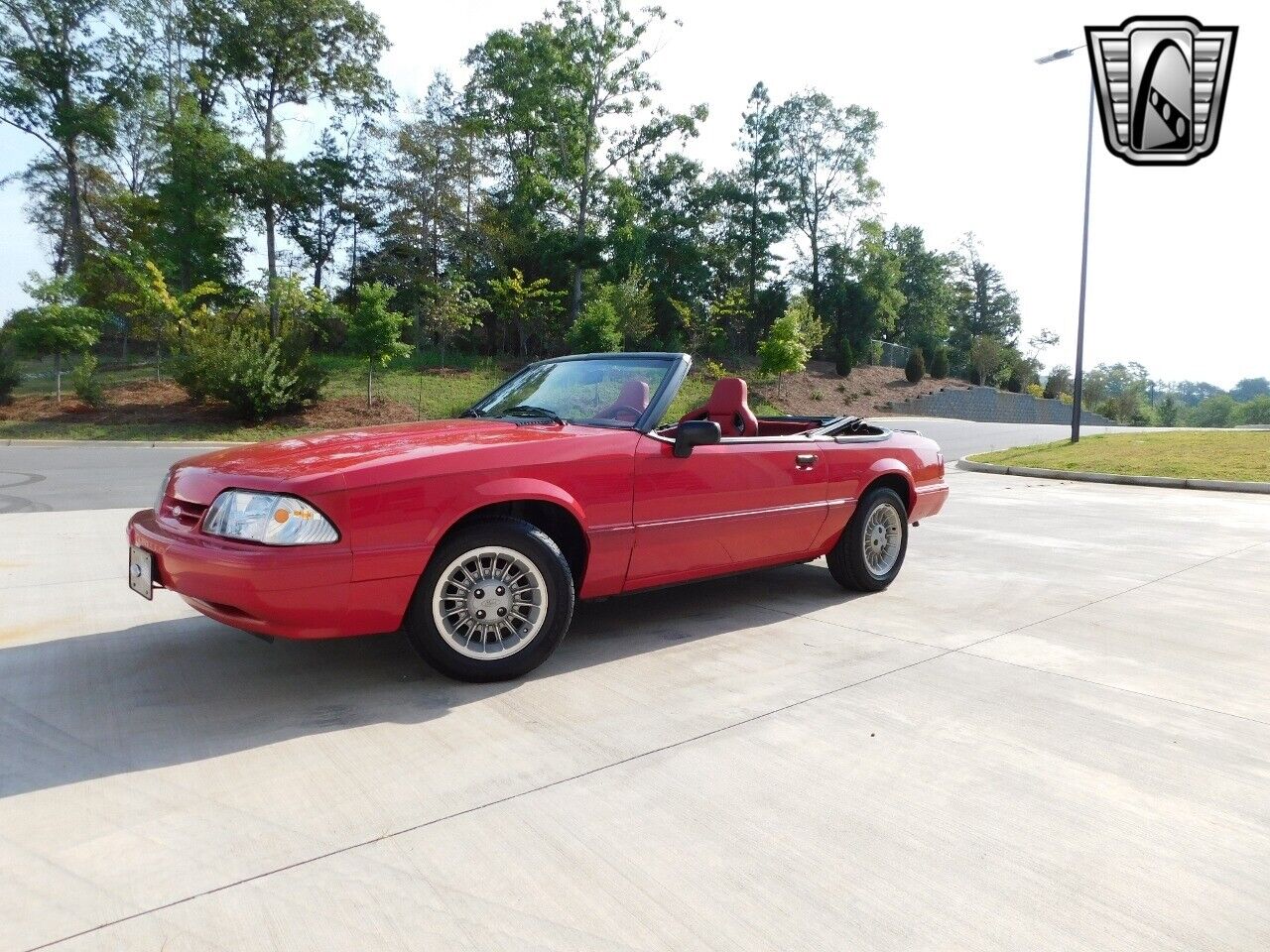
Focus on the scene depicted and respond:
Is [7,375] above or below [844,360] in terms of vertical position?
below

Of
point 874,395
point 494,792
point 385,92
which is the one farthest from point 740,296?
point 494,792

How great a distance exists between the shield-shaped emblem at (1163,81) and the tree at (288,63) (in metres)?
29.0

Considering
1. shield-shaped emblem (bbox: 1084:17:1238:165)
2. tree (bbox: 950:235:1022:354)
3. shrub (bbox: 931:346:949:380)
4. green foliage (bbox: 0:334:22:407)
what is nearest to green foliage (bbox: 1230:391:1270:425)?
tree (bbox: 950:235:1022:354)

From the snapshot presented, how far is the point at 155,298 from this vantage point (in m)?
22.8

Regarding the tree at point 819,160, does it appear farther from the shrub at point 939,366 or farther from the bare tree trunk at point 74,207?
the bare tree trunk at point 74,207

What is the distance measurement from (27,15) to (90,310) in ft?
52.8

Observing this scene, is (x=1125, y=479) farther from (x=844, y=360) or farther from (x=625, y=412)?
(x=844, y=360)

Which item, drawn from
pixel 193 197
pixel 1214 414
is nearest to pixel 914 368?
Answer: pixel 193 197

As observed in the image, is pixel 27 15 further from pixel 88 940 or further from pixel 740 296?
pixel 88 940

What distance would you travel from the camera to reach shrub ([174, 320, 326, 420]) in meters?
20.3

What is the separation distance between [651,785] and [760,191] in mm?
48236

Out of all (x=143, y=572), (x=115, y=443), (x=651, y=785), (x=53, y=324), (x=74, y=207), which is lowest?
(x=651, y=785)

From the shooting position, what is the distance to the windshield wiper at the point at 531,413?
4249 mm

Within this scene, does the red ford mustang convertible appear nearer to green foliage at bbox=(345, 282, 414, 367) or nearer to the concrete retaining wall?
green foliage at bbox=(345, 282, 414, 367)
